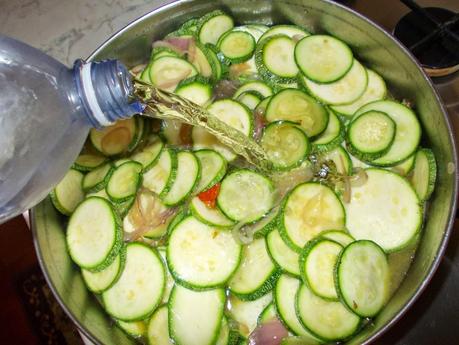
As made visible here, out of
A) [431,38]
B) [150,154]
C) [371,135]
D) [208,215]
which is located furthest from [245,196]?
[431,38]

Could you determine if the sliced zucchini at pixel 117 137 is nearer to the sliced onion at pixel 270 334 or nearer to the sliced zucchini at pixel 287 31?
the sliced zucchini at pixel 287 31

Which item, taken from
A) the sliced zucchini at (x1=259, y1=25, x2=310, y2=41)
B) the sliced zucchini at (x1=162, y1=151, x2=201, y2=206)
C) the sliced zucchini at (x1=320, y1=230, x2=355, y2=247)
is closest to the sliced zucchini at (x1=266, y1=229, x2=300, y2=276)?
the sliced zucchini at (x1=320, y1=230, x2=355, y2=247)

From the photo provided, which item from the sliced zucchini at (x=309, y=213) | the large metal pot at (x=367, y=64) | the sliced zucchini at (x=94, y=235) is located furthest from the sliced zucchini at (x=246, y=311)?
the sliced zucchini at (x=94, y=235)

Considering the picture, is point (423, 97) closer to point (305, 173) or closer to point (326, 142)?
point (326, 142)

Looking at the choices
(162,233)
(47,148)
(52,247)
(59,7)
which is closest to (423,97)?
(162,233)

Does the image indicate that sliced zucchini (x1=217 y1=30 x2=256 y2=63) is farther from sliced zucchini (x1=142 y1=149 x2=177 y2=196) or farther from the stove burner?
the stove burner

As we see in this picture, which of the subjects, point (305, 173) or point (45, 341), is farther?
point (45, 341)

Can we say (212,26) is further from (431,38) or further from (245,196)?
(431,38)
